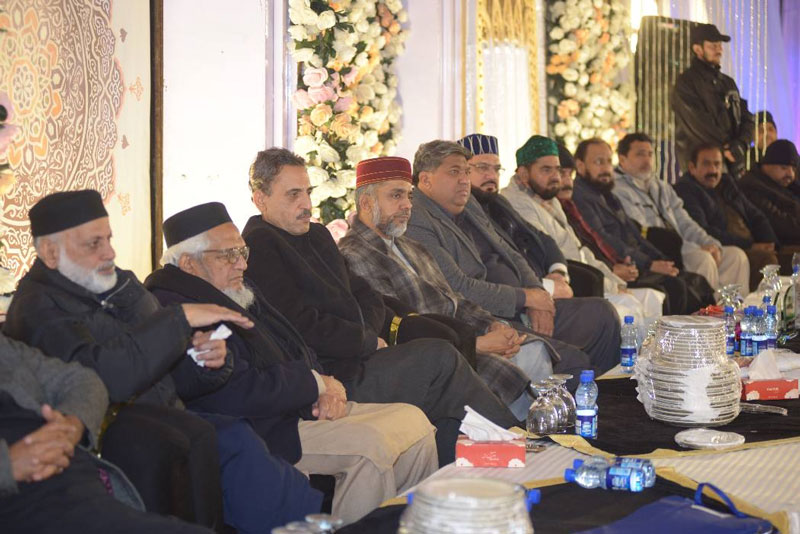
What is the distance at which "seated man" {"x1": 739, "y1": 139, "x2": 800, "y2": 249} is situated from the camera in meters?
9.09

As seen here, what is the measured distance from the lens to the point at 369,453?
3.17 metres

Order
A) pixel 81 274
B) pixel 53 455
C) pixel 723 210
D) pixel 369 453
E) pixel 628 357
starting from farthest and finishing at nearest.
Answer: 1. pixel 723 210
2. pixel 628 357
3. pixel 369 453
4. pixel 81 274
5. pixel 53 455

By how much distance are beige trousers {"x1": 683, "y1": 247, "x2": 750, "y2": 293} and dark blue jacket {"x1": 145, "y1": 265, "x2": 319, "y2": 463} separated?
5.03 metres

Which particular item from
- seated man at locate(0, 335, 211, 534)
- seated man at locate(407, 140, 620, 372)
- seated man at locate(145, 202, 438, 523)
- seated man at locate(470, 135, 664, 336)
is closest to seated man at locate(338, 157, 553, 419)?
seated man at locate(407, 140, 620, 372)

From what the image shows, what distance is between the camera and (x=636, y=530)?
77.3 inches

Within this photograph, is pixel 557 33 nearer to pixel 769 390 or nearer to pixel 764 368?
pixel 764 368

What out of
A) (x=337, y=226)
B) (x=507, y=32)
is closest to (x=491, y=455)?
(x=337, y=226)

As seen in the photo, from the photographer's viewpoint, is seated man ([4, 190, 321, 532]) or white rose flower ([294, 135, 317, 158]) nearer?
seated man ([4, 190, 321, 532])

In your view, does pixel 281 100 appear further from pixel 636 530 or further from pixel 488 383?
pixel 636 530

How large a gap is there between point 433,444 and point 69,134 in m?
1.89

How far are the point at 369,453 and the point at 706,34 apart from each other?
777 cm

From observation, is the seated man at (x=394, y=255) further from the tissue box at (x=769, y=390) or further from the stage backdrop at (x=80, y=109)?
the tissue box at (x=769, y=390)

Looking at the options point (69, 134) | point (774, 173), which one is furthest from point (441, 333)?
point (774, 173)

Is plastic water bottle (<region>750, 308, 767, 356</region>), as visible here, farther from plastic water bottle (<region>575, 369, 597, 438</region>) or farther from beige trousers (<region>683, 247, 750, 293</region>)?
beige trousers (<region>683, 247, 750, 293</region>)
